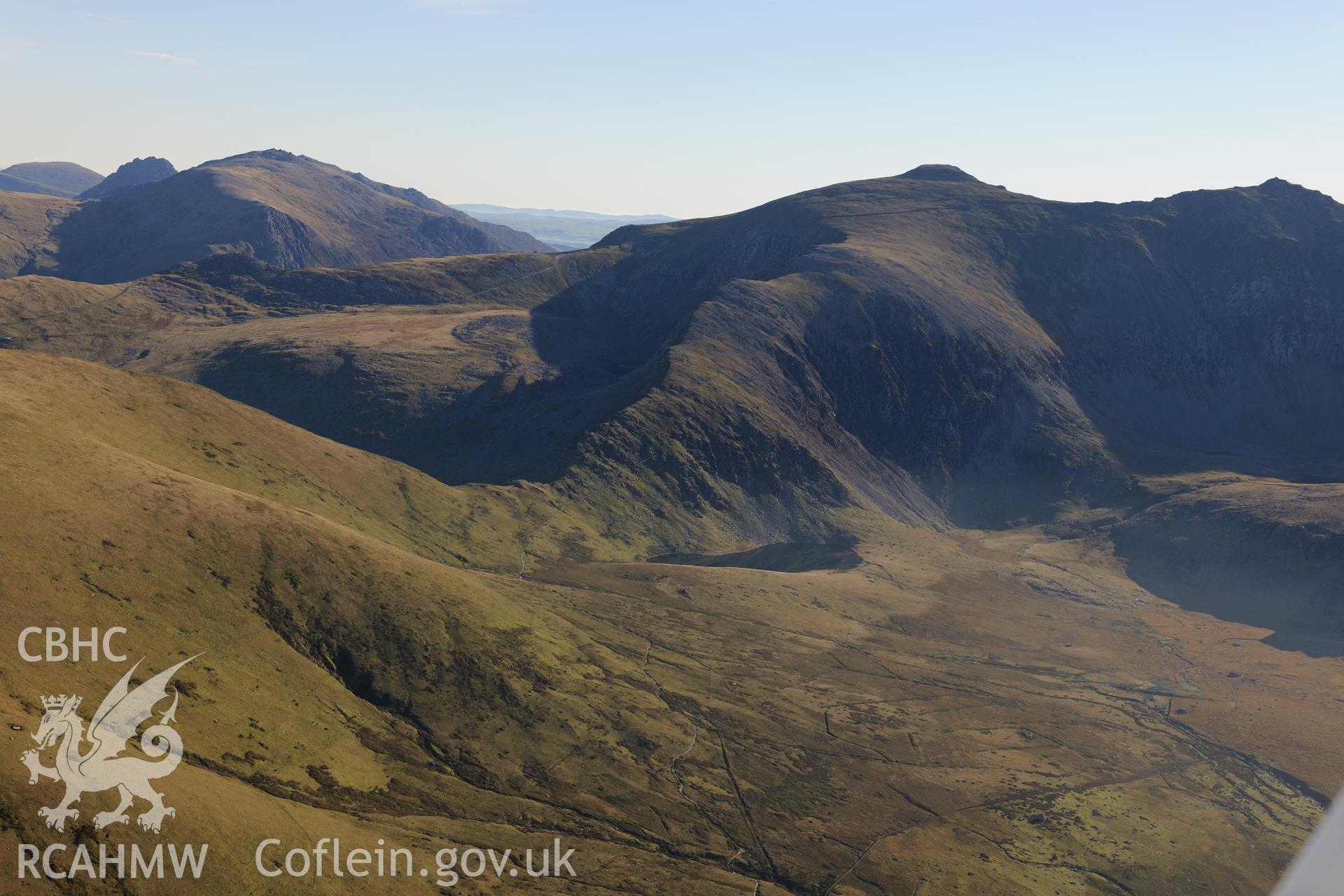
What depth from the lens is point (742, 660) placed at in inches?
6496

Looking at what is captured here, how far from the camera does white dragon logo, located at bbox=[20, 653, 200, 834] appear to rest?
72.8 metres

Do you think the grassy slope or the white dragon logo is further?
the grassy slope

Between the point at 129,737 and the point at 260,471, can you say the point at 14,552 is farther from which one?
the point at 260,471

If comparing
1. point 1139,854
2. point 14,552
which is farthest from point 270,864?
point 1139,854

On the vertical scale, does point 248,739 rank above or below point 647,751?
above

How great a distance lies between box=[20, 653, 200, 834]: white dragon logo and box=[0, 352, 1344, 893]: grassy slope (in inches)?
63.3

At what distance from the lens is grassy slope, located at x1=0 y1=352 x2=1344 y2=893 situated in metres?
100

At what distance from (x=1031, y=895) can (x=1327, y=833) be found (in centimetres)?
11956

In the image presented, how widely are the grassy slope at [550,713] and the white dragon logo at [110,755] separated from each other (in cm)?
161

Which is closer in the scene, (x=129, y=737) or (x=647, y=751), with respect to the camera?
(x=129, y=737)

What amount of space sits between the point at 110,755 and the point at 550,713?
58.4 meters

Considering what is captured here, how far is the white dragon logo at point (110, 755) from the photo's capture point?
72.8m

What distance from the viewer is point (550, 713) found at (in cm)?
12812

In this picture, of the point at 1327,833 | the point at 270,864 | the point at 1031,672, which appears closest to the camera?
the point at 1327,833
